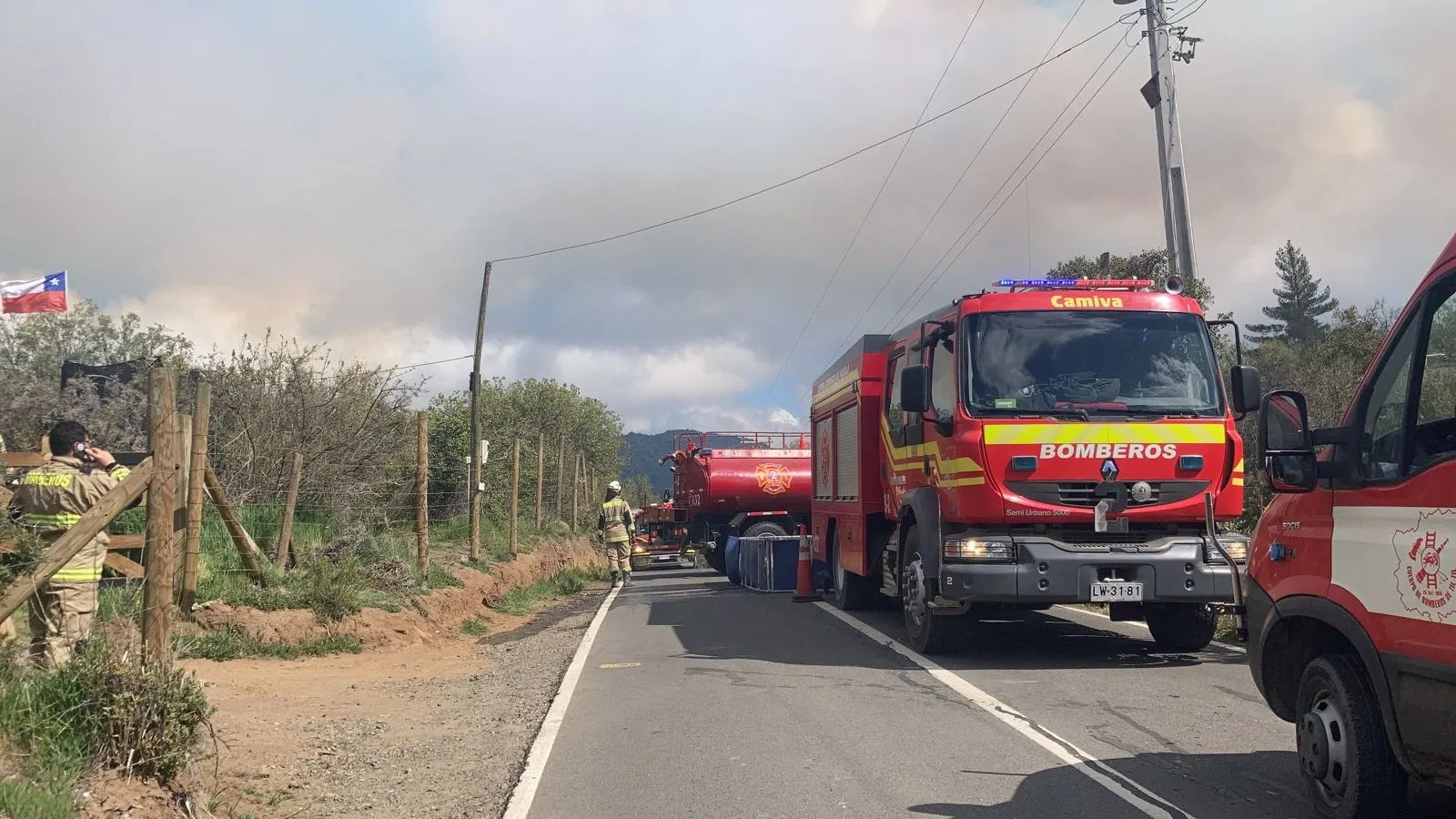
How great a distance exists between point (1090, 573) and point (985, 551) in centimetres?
85

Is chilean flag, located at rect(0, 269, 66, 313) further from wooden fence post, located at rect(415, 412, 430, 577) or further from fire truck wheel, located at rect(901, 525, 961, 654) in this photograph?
fire truck wheel, located at rect(901, 525, 961, 654)

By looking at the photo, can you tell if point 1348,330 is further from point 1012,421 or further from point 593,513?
point 593,513

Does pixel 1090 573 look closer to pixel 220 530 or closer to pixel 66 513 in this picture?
pixel 66 513

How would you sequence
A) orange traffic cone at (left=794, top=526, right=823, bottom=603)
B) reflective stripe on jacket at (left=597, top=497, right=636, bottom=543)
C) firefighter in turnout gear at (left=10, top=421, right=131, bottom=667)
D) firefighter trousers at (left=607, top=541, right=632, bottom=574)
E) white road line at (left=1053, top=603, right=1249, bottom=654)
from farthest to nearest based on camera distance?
firefighter trousers at (left=607, top=541, right=632, bottom=574)
reflective stripe on jacket at (left=597, top=497, right=636, bottom=543)
orange traffic cone at (left=794, top=526, right=823, bottom=603)
white road line at (left=1053, top=603, right=1249, bottom=654)
firefighter in turnout gear at (left=10, top=421, right=131, bottom=667)

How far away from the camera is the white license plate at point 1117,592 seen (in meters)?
8.94

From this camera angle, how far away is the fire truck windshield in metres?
9.23

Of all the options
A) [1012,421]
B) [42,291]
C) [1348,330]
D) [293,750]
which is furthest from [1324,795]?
[1348,330]

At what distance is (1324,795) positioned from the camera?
4.74m

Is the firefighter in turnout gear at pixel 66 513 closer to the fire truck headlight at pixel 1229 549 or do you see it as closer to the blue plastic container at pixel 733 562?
the fire truck headlight at pixel 1229 549

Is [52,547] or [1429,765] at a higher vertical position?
[52,547]

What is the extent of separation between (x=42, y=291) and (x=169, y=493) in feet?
46.7

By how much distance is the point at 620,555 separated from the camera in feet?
67.8

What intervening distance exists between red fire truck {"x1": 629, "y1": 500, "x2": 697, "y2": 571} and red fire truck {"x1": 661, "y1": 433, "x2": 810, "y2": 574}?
4.59 feet

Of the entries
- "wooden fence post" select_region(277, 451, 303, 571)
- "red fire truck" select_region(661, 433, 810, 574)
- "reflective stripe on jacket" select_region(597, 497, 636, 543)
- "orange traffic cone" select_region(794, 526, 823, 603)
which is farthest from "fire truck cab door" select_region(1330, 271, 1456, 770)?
"red fire truck" select_region(661, 433, 810, 574)
